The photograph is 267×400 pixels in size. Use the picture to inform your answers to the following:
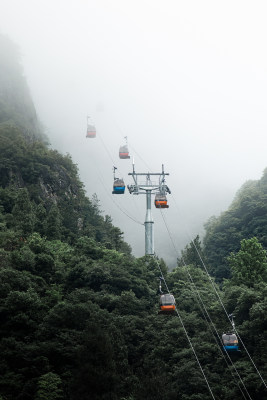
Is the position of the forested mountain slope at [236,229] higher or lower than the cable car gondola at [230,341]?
higher

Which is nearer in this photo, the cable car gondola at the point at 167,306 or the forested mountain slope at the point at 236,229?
the cable car gondola at the point at 167,306

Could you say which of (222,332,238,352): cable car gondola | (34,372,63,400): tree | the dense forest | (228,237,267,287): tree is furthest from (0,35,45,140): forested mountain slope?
(222,332,238,352): cable car gondola

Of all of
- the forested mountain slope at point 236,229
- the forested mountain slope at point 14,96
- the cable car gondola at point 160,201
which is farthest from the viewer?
the forested mountain slope at point 14,96

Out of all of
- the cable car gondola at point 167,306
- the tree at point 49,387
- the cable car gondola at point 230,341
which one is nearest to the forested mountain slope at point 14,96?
the cable car gondola at point 167,306

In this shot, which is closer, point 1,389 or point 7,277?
point 1,389

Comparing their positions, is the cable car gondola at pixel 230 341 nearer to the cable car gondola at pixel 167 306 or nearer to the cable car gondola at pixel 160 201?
the cable car gondola at pixel 167 306

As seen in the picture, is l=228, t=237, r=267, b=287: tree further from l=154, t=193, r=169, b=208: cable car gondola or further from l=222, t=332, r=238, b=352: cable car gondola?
l=222, t=332, r=238, b=352: cable car gondola

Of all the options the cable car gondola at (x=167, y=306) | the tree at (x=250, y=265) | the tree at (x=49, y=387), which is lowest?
the tree at (x=49, y=387)

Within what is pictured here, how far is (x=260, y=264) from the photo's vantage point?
47281mm

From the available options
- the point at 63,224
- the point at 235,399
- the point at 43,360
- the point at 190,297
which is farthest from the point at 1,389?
the point at 63,224

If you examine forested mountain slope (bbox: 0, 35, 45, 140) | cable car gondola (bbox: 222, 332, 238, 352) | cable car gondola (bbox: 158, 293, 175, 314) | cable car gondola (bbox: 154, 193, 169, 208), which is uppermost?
forested mountain slope (bbox: 0, 35, 45, 140)

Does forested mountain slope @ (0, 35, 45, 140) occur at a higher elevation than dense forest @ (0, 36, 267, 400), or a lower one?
higher

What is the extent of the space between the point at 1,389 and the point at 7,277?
9.04m

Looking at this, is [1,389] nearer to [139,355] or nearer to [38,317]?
[38,317]
